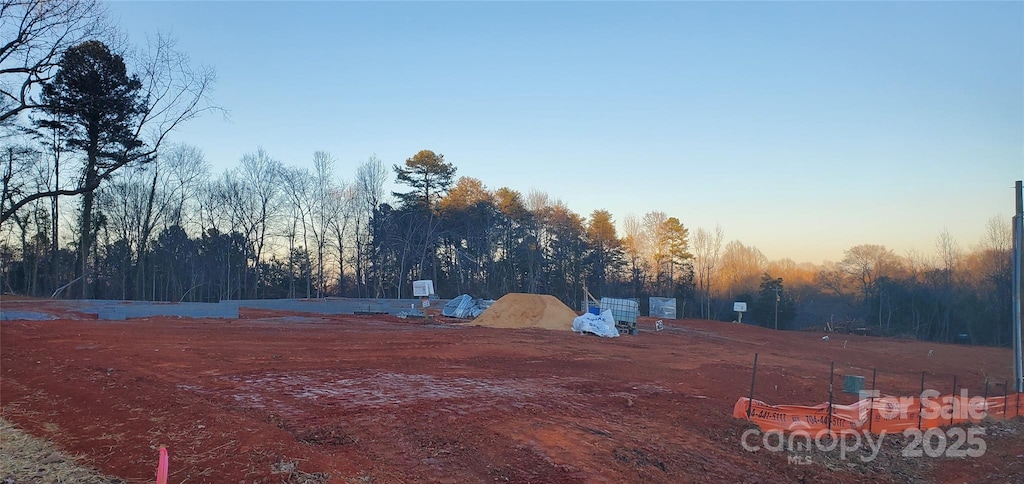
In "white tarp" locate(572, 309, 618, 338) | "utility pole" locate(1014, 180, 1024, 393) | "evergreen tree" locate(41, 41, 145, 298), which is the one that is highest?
"evergreen tree" locate(41, 41, 145, 298)

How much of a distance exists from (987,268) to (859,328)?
13.2m

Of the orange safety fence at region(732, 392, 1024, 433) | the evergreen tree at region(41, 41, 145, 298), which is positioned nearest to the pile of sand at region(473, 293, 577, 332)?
the orange safety fence at region(732, 392, 1024, 433)

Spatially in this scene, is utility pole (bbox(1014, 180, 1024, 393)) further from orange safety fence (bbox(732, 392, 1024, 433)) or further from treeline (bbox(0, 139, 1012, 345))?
treeline (bbox(0, 139, 1012, 345))

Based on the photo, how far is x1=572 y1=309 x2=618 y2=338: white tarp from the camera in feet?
88.8

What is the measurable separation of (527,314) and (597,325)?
4305mm

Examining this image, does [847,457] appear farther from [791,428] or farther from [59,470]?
[59,470]

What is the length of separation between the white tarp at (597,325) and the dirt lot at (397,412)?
869cm

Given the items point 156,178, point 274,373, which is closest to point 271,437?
point 274,373

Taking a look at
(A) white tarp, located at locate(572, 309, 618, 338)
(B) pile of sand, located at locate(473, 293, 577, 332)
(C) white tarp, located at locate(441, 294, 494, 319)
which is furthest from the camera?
(C) white tarp, located at locate(441, 294, 494, 319)

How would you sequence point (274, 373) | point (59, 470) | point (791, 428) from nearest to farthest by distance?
point (59, 470)
point (791, 428)
point (274, 373)

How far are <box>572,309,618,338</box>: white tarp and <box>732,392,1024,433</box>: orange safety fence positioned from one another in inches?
585

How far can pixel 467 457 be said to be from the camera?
6.95 meters

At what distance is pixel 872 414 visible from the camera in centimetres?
1077

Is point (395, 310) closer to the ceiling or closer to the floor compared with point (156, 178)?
closer to the floor
